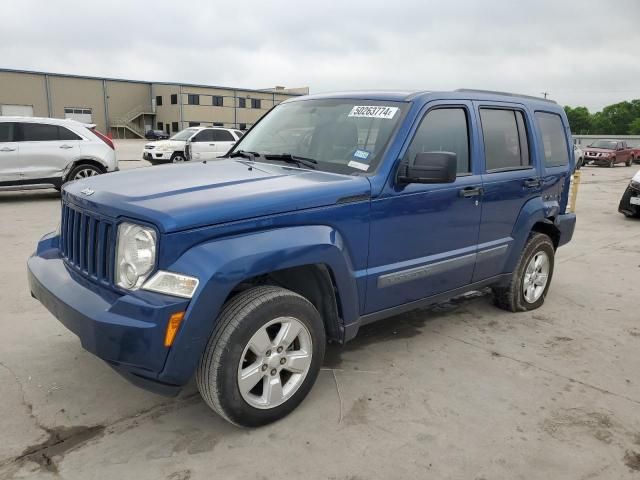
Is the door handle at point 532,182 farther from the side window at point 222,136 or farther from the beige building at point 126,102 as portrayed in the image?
the beige building at point 126,102

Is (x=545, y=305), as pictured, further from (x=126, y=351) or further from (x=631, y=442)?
(x=126, y=351)

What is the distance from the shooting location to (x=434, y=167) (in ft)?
10.5

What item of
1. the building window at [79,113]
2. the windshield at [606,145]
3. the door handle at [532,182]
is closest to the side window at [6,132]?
the door handle at [532,182]

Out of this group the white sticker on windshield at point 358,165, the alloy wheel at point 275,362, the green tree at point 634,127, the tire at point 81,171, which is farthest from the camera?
the green tree at point 634,127

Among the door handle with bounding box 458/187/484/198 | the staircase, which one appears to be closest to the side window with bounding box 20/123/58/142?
the door handle with bounding box 458/187/484/198

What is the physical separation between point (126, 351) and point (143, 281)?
0.33 metres

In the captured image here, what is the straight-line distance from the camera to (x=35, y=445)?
2764mm

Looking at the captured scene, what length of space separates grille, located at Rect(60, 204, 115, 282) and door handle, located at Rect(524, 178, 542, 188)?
10.9 feet

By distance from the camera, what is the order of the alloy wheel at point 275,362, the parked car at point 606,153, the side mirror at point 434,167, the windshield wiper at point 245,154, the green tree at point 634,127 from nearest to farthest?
the alloy wheel at point 275,362, the side mirror at point 434,167, the windshield wiper at point 245,154, the parked car at point 606,153, the green tree at point 634,127

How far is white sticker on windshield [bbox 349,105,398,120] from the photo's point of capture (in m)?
3.61

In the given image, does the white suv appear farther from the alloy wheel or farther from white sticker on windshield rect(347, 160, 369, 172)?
the alloy wheel

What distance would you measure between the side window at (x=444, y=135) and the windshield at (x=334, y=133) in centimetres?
20

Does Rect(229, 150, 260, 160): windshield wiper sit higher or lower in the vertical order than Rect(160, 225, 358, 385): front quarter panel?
higher

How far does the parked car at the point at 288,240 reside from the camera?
8.35 feet
